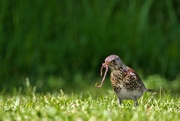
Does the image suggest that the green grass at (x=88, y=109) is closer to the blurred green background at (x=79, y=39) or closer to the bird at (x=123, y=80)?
the bird at (x=123, y=80)

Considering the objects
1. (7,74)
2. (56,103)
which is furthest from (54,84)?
(56,103)

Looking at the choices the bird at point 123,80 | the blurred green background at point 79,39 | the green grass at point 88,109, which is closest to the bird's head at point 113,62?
the bird at point 123,80

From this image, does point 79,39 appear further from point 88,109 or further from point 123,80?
point 88,109

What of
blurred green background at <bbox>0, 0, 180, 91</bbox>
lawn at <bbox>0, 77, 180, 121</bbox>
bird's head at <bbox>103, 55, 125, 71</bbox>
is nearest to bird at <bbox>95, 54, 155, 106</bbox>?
bird's head at <bbox>103, 55, 125, 71</bbox>

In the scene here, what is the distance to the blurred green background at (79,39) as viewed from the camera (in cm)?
913

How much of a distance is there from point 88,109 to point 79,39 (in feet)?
15.1

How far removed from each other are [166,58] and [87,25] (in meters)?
1.21

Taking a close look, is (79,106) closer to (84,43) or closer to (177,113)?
(177,113)

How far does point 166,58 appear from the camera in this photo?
940cm

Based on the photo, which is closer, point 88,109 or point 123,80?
point 88,109

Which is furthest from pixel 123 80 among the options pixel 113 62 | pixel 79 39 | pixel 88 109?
pixel 79 39

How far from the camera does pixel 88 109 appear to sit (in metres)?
4.86

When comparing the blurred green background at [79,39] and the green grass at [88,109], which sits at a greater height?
the blurred green background at [79,39]

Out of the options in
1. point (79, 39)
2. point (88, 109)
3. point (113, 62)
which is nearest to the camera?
point (88, 109)
